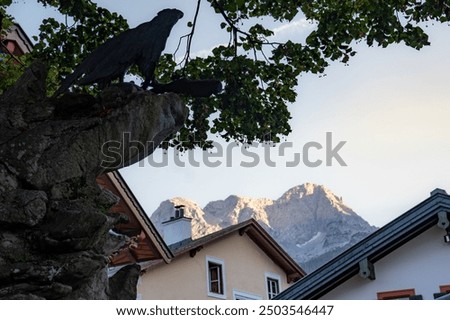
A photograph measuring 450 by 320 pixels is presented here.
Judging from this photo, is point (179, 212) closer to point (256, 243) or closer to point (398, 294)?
point (256, 243)

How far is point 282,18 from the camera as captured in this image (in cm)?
1479

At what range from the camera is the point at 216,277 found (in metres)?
25.4

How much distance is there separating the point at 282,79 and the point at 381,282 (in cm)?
469

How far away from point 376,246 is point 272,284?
1276cm

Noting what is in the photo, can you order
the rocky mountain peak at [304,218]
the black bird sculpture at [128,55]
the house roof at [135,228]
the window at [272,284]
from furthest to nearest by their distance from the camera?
the rocky mountain peak at [304,218] → the window at [272,284] → the house roof at [135,228] → the black bird sculpture at [128,55]

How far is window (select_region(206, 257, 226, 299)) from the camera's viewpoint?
985 inches

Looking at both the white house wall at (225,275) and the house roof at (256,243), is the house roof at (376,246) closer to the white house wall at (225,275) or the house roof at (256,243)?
the white house wall at (225,275)

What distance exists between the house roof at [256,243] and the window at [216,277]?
803mm

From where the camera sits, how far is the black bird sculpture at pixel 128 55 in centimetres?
960

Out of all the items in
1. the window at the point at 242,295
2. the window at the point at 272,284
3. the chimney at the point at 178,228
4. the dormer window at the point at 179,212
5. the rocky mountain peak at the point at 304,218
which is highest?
the rocky mountain peak at the point at 304,218

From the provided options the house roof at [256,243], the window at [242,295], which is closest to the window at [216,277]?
the window at [242,295]

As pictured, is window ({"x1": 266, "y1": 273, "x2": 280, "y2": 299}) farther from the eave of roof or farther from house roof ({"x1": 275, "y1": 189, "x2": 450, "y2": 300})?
house roof ({"x1": 275, "y1": 189, "x2": 450, "y2": 300})

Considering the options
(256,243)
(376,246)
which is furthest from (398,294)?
(256,243)

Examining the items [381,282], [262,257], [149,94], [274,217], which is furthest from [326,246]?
[149,94]
